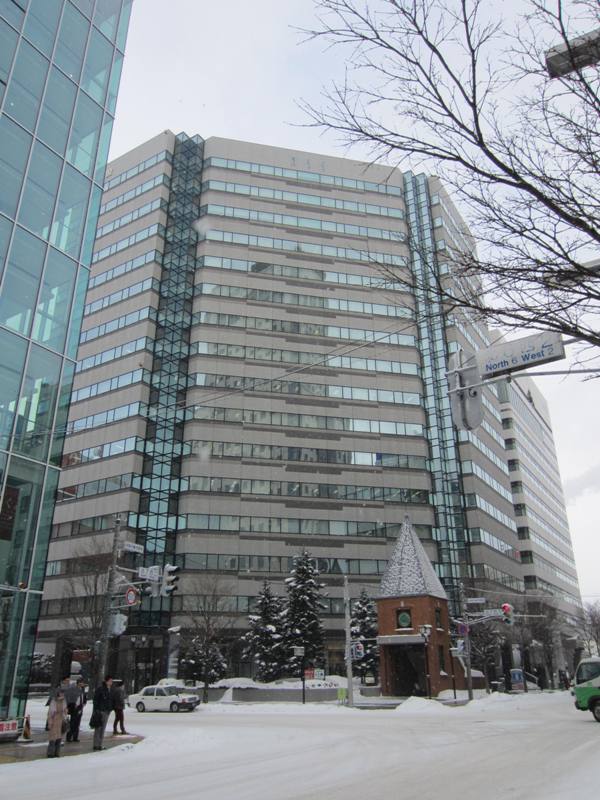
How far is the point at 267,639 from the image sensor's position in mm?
43562

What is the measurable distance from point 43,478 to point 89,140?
41.7ft

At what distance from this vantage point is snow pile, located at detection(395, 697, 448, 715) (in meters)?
28.3

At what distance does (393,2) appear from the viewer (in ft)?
18.8

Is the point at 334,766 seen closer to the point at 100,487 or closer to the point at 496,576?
the point at 100,487

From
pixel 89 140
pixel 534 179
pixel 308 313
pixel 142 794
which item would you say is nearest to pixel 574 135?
pixel 534 179

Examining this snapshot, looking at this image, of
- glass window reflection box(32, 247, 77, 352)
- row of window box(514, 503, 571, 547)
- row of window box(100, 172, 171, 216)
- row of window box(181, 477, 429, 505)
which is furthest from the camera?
row of window box(514, 503, 571, 547)

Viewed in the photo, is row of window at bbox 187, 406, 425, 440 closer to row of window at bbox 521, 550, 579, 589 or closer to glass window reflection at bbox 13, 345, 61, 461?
row of window at bbox 521, 550, 579, 589

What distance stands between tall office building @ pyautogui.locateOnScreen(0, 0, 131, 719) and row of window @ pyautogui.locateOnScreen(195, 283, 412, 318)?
4203 centimetres

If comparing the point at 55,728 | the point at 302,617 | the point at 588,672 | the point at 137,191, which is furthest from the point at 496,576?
the point at 55,728

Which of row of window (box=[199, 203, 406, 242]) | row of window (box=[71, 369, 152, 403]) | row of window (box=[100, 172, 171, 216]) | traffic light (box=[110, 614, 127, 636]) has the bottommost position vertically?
traffic light (box=[110, 614, 127, 636])

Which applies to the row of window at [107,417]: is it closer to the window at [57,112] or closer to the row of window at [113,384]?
the row of window at [113,384]

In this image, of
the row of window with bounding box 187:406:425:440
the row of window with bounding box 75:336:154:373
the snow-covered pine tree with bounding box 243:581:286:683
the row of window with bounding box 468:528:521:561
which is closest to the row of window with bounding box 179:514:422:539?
the row of window with bounding box 468:528:521:561

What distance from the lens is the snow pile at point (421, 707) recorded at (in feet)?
92.9

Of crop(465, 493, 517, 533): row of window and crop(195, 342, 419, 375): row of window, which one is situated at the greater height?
crop(195, 342, 419, 375): row of window
